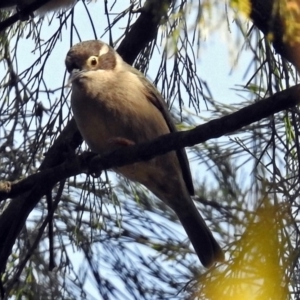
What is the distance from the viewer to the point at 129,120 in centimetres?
413

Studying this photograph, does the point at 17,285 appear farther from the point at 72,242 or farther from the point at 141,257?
the point at 141,257

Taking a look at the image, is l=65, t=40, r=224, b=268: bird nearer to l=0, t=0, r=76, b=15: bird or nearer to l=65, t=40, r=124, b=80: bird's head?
l=65, t=40, r=124, b=80: bird's head

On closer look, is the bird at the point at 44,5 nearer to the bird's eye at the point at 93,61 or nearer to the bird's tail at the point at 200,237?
the bird's eye at the point at 93,61

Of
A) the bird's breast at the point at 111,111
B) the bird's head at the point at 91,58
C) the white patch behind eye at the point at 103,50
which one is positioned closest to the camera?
the bird's breast at the point at 111,111

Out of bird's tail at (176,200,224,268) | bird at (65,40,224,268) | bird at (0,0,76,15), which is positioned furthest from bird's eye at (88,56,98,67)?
bird's tail at (176,200,224,268)

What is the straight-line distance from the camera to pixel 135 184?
4.92 metres

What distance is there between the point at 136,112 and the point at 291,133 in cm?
93

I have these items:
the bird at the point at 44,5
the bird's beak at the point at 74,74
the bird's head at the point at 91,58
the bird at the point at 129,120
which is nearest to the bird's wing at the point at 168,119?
the bird at the point at 129,120

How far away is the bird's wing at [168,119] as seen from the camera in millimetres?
4297

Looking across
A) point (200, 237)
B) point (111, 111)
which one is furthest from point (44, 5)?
point (200, 237)

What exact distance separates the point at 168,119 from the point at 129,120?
0.35m

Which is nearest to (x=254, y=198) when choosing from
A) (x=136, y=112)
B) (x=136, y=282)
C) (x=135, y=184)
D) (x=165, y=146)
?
(x=165, y=146)

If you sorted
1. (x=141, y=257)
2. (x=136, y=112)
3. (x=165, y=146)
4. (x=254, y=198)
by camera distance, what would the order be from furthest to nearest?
(x=141, y=257), (x=136, y=112), (x=254, y=198), (x=165, y=146)

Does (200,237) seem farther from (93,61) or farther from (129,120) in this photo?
(93,61)
